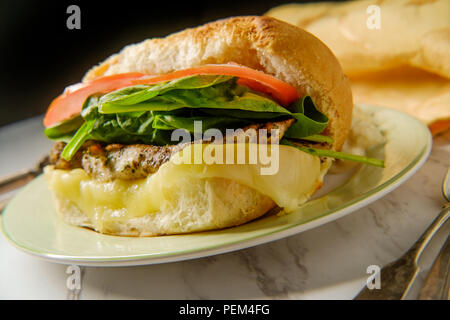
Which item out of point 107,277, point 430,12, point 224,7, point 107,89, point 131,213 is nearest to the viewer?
point 107,277

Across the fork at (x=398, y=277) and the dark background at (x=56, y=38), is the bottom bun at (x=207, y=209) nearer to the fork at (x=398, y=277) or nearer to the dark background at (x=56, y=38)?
the fork at (x=398, y=277)

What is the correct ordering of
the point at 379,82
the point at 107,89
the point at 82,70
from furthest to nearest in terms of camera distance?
the point at 82,70, the point at 379,82, the point at 107,89

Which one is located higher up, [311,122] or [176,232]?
[311,122]

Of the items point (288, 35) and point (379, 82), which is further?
point (379, 82)

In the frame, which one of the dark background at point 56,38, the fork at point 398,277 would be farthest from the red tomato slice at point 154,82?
the dark background at point 56,38

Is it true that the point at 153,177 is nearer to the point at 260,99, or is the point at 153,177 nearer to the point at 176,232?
the point at 176,232

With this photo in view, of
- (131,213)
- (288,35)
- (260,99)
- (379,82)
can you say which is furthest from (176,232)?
(379,82)

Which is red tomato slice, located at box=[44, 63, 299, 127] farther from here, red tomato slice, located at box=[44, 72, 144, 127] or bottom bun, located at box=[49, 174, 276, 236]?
bottom bun, located at box=[49, 174, 276, 236]
